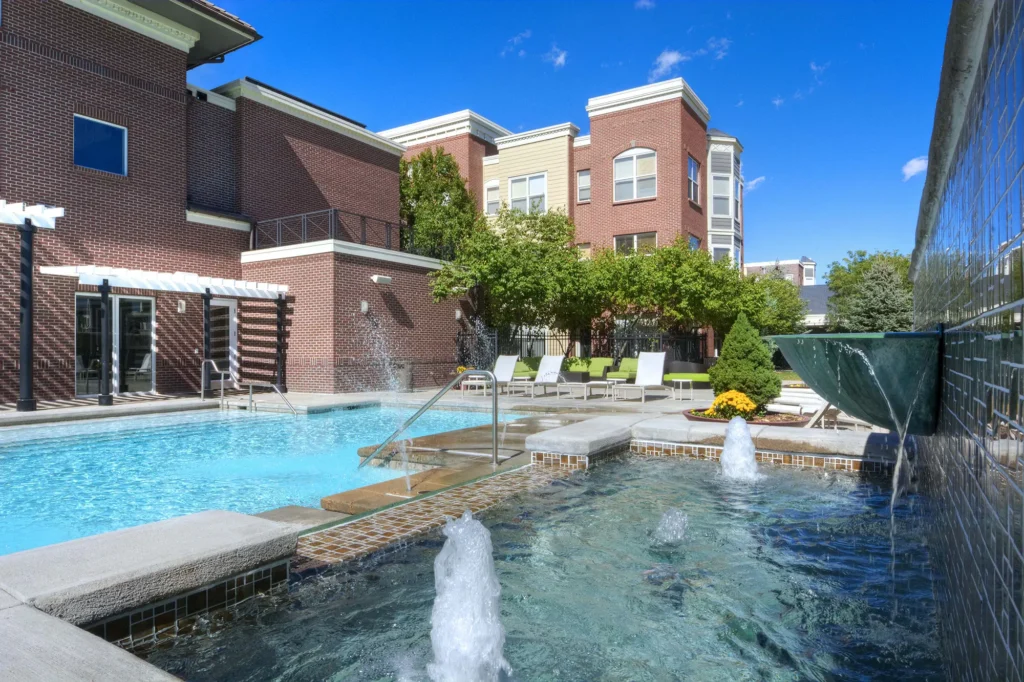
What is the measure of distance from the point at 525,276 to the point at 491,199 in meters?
10.2

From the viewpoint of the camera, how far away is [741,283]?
20.9 metres

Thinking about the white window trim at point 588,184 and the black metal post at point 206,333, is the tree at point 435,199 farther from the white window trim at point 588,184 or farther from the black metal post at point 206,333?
the black metal post at point 206,333

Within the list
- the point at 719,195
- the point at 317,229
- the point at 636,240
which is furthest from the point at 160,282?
the point at 719,195

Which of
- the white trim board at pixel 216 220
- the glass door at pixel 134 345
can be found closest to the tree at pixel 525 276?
the white trim board at pixel 216 220

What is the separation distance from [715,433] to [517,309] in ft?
44.2

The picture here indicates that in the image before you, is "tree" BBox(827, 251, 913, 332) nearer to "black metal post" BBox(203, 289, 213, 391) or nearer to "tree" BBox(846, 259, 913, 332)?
"tree" BBox(846, 259, 913, 332)

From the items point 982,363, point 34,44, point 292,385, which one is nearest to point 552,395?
point 292,385

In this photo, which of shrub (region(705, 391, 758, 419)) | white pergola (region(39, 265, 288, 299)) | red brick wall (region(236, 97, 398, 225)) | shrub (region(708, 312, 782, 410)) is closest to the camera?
shrub (region(705, 391, 758, 419))

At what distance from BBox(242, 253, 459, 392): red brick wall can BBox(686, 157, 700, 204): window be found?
11993mm

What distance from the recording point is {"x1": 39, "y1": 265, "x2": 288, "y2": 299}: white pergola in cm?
1288

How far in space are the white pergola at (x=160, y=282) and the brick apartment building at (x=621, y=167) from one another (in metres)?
9.79

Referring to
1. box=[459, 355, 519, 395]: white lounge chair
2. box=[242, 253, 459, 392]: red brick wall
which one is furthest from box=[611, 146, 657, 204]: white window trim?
box=[459, 355, 519, 395]: white lounge chair

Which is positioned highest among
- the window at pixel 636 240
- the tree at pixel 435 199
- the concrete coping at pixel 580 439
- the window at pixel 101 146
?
the tree at pixel 435 199

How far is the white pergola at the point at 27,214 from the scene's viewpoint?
37.0ft
